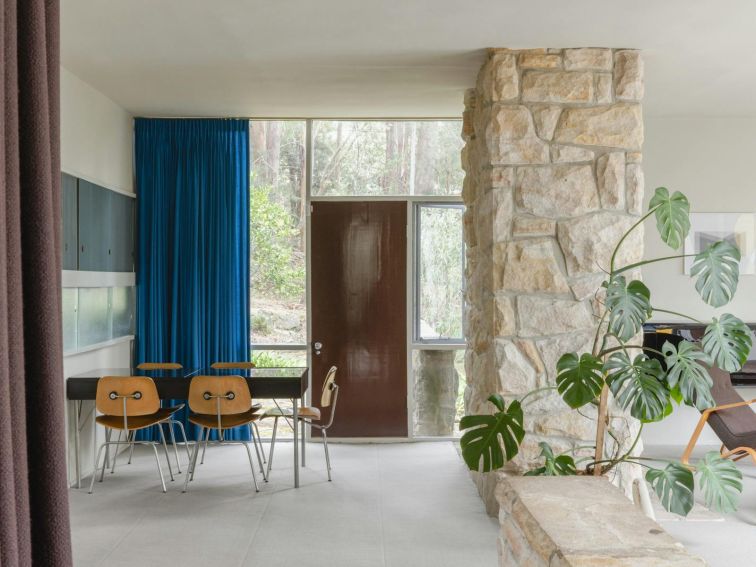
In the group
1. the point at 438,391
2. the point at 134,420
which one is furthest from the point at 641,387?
the point at 438,391

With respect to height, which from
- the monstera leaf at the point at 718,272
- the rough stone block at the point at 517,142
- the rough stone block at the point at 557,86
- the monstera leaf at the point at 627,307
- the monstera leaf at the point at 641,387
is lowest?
the monstera leaf at the point at 641,387

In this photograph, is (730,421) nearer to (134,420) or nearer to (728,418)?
(728,418)

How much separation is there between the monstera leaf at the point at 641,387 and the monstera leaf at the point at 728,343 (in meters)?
0.25

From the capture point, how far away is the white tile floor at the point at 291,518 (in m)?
3.76

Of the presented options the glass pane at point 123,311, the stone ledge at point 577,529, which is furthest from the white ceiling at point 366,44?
the stone ledge at point 577,529

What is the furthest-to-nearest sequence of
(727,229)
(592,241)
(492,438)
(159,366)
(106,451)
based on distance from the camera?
(727,229) → (159,366) → (106,451) → (592,241) → (492,438)

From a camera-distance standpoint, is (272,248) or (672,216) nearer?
(672,216)

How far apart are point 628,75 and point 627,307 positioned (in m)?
1.58

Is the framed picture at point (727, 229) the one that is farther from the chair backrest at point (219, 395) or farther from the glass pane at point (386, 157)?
the chair backrest at point (219, 395)

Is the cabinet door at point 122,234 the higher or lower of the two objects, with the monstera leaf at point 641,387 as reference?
higher

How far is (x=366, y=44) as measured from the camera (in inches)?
169

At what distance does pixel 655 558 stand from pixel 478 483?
3.41m

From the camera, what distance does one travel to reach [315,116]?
6375 mm

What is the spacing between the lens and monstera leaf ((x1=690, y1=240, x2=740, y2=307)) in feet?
10.7
